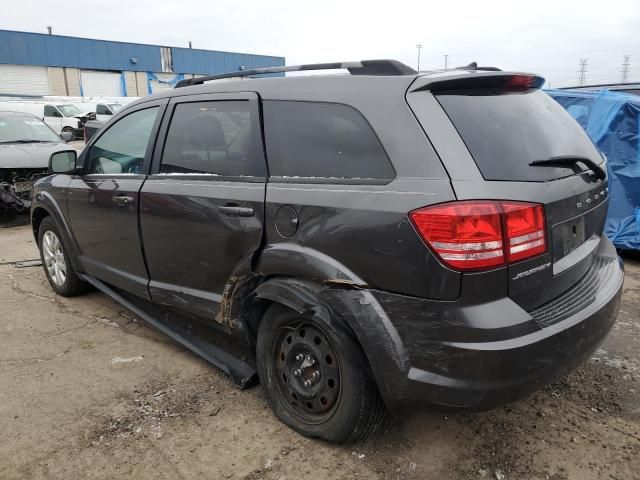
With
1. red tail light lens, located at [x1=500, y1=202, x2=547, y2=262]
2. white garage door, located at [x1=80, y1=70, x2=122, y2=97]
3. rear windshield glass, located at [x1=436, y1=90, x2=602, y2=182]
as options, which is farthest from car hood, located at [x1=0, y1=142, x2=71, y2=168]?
white garage door, located at [x1=80, y1=70, x2=122, y2=97]

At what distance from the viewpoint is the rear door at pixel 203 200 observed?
8.91 feet

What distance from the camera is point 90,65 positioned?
40688 mm

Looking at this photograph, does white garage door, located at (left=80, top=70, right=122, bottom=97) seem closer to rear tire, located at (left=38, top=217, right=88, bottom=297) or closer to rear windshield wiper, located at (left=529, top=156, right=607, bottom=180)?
rear tire, located at (left=38, top=217, right=88, bottom=297)

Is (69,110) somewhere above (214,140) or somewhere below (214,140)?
above

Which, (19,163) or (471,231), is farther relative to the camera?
(19,163)

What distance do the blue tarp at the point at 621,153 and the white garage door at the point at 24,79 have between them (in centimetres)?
3994

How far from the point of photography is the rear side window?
89.0 inches

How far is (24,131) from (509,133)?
29.1ft

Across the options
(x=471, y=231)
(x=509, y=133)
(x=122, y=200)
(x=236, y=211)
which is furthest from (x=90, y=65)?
(x=471, y=231)

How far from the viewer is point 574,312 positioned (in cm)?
225

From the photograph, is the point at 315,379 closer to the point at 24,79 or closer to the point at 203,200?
the point at 203,200

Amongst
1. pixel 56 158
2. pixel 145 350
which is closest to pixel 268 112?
pixel 145 350

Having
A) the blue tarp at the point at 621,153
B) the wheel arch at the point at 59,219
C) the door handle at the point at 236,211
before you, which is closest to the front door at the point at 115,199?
the wheel arch at the point at 59,219

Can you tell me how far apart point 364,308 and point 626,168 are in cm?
463
